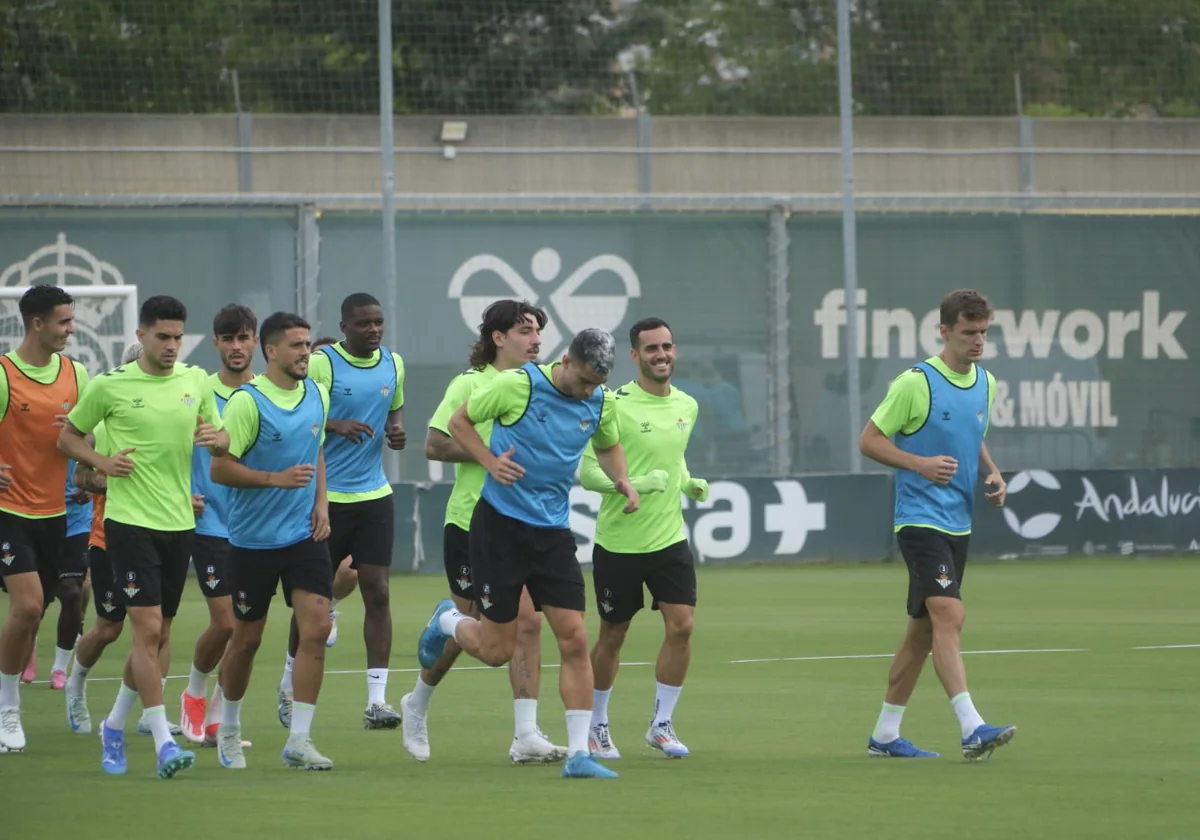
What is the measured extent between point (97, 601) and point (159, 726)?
119 centimetres

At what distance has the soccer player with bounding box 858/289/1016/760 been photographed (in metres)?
9.73

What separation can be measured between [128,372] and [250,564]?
113 cm

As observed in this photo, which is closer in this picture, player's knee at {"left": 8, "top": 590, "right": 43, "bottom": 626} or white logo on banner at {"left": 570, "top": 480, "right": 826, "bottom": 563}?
player's knee at {"left": 8, "top": 590, "right": 43, "bottom": 626}

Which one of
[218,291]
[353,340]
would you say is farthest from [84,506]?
[218,291]

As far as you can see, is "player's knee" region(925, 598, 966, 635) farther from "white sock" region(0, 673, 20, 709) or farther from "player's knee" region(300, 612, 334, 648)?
"white sock" region(0, 673, 20, 709)

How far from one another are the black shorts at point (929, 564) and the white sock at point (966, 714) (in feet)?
1.68

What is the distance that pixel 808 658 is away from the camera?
14.6 meters

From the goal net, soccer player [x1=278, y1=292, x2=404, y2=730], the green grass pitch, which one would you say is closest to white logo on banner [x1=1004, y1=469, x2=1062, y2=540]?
the green grass pitch

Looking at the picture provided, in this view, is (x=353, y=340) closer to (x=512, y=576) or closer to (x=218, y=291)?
(x=512, y=576)

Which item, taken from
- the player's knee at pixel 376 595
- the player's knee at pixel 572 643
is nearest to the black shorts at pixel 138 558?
the player's knee at pixel 572 643

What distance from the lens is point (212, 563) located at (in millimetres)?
10961

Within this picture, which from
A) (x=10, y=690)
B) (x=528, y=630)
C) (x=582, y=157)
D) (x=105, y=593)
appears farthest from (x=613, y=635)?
(x=582, y=157)

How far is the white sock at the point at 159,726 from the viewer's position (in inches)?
360

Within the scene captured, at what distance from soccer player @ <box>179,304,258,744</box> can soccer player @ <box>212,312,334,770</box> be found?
844 mm
